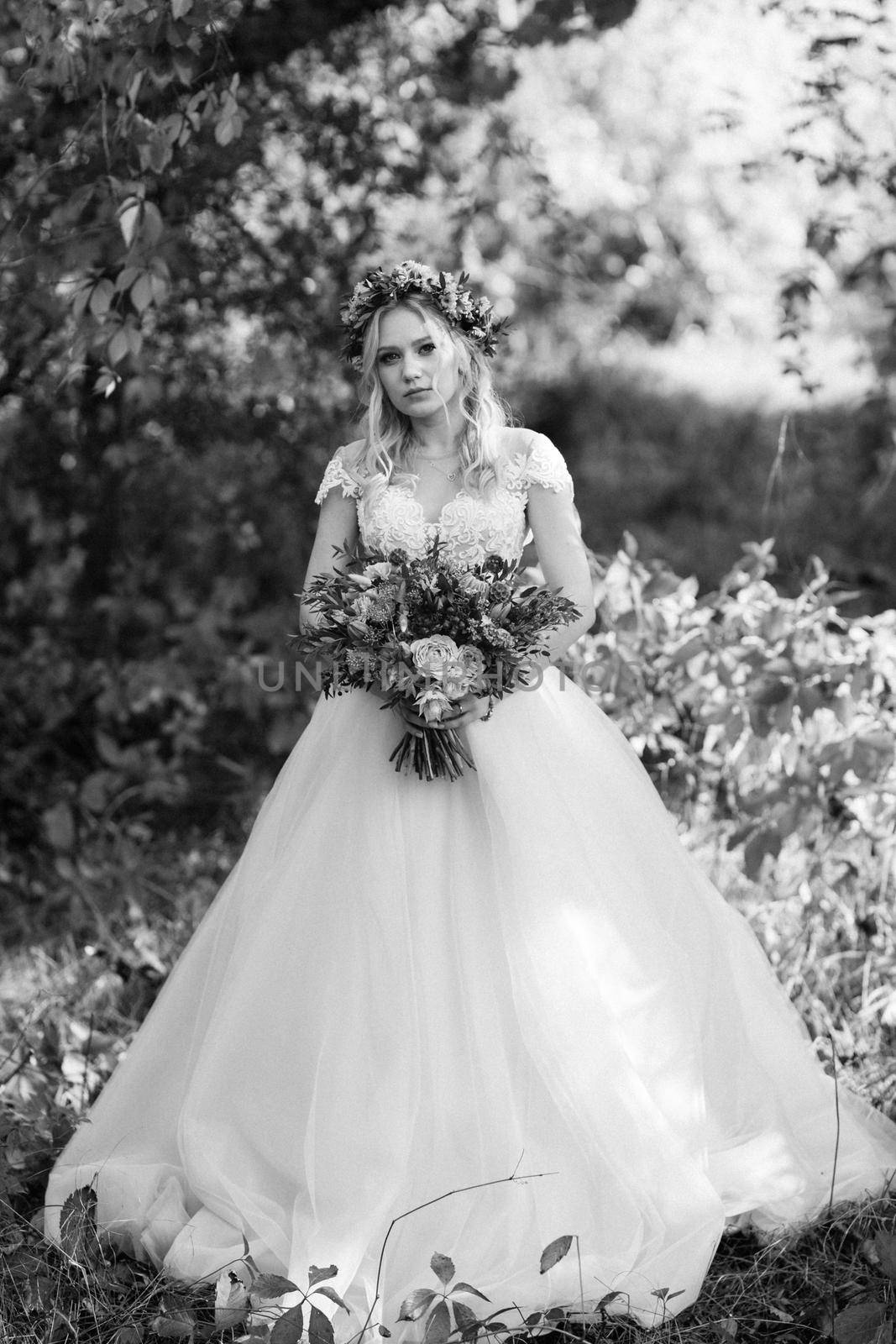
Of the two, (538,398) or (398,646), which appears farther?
(538,398)

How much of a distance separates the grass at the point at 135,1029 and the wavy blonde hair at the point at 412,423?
5.52 feet

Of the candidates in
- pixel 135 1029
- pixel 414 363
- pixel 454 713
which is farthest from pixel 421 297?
pixel 135 1029

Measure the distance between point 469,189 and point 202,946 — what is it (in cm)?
385

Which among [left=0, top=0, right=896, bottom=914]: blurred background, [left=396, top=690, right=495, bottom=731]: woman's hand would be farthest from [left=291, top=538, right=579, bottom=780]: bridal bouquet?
[left=0, top=0, right=896, bottom=914]: blurred background

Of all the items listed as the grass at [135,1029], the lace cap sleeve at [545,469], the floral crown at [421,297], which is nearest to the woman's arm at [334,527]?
the floral crown at [421,297]

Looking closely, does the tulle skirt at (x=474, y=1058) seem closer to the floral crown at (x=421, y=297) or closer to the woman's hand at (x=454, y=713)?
the woman's hand at (x=454, y=713)

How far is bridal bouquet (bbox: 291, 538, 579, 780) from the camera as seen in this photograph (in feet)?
8.39

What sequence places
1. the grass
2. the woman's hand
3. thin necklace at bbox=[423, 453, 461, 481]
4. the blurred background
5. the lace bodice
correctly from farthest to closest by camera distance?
the blurred background → thin necklace at bbox=[423, 453, 461, 481] → the lace bodice → the woman's hand → the grass

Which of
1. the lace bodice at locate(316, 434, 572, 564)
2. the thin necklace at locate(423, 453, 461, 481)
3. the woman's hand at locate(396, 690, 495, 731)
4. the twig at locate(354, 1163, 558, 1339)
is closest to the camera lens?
the twig at locate(354, 1163, 558, 1339)

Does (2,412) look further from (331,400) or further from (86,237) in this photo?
(86,237)

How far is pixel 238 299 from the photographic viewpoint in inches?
211

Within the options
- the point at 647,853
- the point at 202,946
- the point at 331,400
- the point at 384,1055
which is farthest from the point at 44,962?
the point at 331,400

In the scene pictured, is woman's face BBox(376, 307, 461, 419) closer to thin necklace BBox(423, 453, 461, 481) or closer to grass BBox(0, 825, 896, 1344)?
thin necklace BBox(423, 453, 461, 481)

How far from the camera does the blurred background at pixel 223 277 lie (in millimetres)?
3854
